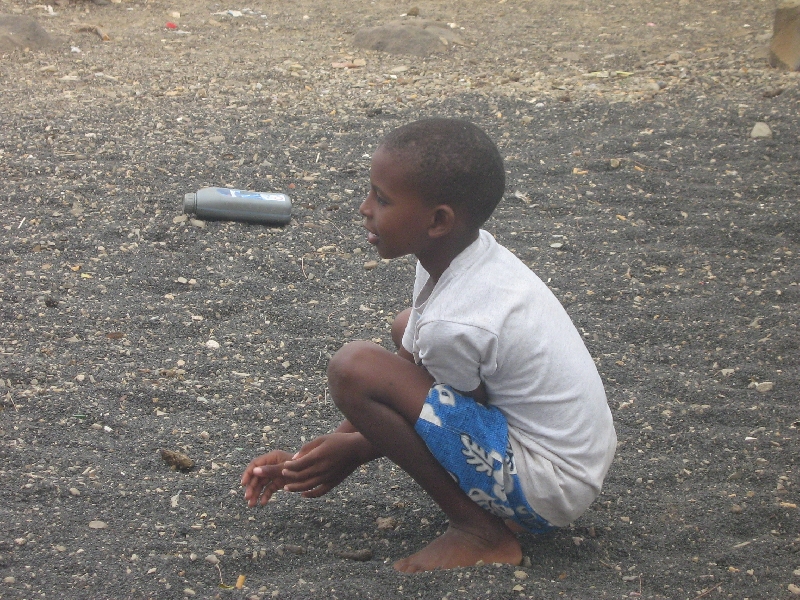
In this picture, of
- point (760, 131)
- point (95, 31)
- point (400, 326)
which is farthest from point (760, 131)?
point (95, 31)

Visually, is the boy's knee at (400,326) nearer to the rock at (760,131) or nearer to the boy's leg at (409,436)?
the boy's leg at (409,436)

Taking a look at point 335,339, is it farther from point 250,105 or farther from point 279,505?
point 250,105

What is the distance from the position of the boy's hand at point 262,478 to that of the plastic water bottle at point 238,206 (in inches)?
80.6

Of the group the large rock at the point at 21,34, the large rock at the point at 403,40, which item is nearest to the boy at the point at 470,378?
the large rock at the point at 403,40

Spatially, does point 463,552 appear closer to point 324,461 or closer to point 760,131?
point 324,461

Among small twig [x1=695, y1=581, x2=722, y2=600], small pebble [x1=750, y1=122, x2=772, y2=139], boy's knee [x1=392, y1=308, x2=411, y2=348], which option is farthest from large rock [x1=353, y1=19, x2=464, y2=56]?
small twig [x1=695, y1=581, x2=722, y2=600]

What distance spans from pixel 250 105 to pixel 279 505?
3534 mm

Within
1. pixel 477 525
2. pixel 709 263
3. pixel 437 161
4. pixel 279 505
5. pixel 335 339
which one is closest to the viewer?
pixel 437 161

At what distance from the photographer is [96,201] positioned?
4355 mm

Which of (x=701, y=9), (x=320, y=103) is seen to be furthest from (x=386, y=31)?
(x=701, y=9)

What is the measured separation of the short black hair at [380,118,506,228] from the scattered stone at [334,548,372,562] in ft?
3.21

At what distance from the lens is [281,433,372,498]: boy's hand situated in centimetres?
241

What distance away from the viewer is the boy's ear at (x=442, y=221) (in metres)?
2.24

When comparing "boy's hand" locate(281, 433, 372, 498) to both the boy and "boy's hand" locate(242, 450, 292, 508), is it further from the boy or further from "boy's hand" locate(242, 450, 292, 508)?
the boy
